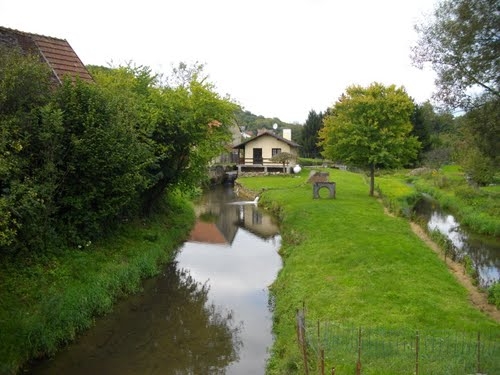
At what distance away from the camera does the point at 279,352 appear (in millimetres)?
12016

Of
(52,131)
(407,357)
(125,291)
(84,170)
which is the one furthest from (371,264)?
(52,131)

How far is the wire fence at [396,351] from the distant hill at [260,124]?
1911 centimetres

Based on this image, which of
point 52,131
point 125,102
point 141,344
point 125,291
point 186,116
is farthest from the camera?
point 186,116

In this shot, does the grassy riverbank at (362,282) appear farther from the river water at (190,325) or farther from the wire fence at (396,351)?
the river water at (190,325)

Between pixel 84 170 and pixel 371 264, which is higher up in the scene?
pixel 84 170

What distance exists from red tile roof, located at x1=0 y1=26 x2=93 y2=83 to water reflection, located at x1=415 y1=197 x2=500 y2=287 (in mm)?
18416

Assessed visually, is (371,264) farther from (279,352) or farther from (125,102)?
(125,102)

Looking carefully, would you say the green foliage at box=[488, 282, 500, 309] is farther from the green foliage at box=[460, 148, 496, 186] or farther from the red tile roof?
the green foliage at box=[460, 148, 496, 186]

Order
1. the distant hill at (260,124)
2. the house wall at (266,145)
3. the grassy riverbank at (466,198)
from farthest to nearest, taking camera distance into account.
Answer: the distant hill at (260,124) → the house wall at (266,145) → the grassy riverbank at (466,198)

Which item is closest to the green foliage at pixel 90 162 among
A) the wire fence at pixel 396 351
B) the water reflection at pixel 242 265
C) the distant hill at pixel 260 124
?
the water reflection at pixel 242 265

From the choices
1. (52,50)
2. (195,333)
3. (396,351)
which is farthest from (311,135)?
(396,351)

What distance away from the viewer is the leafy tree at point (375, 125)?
31.5m

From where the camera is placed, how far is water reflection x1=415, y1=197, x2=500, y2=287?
65.8ft

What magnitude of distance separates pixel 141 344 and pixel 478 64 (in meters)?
11.6
